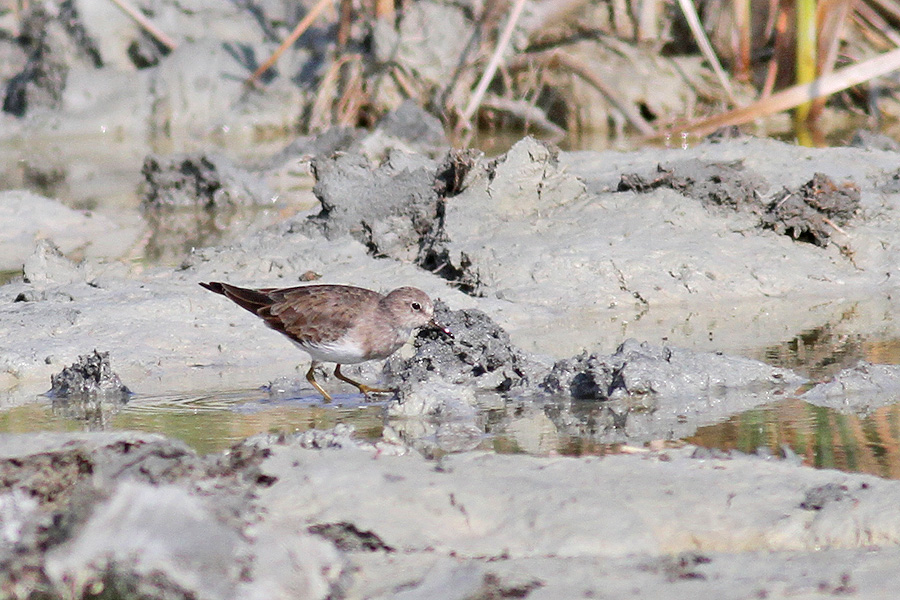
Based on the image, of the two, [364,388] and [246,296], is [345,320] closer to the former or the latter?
[364,388]

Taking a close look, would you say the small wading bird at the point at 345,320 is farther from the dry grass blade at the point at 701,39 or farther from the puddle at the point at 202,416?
the dry grass blade at the point at 701,39

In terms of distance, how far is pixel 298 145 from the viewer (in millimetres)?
14742

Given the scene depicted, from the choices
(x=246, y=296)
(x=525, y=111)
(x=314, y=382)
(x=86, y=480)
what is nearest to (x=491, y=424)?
(x=314, y=382)

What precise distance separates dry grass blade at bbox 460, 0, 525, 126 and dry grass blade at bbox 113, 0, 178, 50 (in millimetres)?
4580

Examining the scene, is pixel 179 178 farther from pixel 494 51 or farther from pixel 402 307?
pixel 402 307

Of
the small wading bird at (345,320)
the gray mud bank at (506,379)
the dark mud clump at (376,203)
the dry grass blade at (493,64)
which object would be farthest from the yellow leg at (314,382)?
the dry grass blade at (493,64)

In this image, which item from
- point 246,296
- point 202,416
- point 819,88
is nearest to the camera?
point 202,416

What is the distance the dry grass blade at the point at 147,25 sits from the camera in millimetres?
17359

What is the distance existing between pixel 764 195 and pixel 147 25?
1051 cm

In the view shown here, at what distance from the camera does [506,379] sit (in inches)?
273

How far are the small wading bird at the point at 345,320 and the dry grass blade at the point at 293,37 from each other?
8.06 metres

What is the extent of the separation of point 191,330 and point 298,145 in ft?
23.0

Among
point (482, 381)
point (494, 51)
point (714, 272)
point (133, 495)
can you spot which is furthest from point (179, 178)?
point (133, 495)

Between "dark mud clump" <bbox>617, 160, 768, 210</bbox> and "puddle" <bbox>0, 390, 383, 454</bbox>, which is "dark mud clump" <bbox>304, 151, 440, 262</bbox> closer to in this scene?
"dark mud clump" <bbox>617, 160, 768, 210</bbox>
